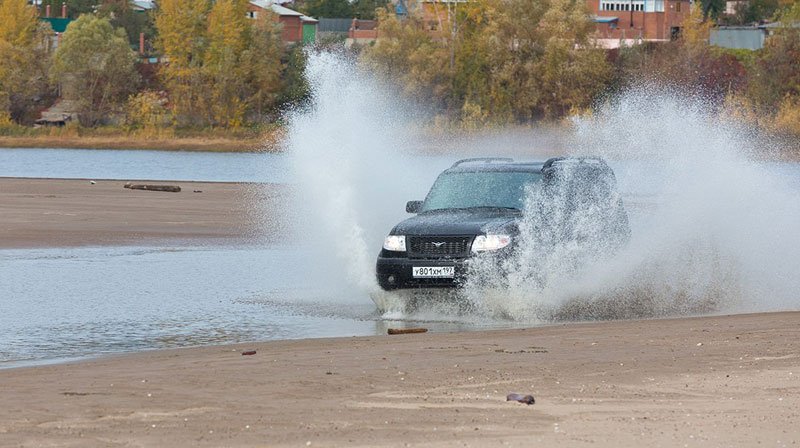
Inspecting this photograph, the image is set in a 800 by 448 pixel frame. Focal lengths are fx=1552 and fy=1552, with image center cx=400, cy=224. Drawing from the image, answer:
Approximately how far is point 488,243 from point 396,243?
1.08m

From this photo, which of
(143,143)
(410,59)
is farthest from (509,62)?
(143,143)

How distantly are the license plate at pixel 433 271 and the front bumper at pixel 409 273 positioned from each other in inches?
0.9

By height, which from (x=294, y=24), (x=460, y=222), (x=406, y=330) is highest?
(x=294, y=24)

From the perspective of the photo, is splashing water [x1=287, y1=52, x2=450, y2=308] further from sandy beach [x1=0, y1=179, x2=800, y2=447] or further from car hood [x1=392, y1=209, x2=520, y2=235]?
sandy beach [x1=0, y1=179, x2=800, y2=447]

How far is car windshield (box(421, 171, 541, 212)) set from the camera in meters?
17.6

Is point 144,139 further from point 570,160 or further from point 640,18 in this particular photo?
point 570,160

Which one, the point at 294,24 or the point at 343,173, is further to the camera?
the point at 294,24

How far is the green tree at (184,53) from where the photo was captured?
372 ft

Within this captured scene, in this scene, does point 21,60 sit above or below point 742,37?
below

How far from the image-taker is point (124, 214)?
35.8 metres

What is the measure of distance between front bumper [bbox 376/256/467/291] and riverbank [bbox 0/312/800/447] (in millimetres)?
2447

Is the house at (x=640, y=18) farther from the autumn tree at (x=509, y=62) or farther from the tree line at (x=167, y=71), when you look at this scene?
the tree line at (x=167, y=71)

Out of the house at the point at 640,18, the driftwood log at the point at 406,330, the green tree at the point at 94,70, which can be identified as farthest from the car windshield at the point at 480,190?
the house at the point at 640,18

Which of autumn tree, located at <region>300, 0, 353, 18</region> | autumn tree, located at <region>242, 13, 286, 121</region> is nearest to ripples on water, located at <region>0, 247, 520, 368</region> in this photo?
autumn tree, located at <region>242, 13, 286, 121</region>
